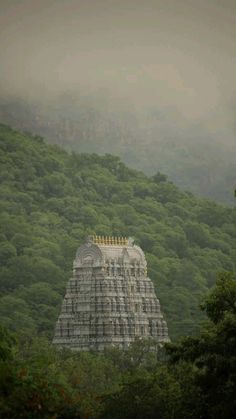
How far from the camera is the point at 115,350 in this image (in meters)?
136

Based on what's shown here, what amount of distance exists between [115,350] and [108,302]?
24.1ft

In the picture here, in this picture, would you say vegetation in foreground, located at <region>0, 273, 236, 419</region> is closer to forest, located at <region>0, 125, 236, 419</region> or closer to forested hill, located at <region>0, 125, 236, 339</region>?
forest, located at <region>0, 125, 236, 419</region>

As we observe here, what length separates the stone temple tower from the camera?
5581 inches

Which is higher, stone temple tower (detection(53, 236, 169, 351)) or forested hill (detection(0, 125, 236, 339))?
forested hill (detection(0, 125, 236, 339))

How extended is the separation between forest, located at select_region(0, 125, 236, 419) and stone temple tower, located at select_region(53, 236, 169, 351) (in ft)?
10.1

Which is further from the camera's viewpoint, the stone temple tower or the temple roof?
the temple roof

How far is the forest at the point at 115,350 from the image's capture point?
75.8m

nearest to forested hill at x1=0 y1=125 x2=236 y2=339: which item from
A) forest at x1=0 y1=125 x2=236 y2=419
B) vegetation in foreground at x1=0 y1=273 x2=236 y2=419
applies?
forest at x1=0 y1=125 x2=236 y2=419

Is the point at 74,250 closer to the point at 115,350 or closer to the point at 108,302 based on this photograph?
the point at 108,302

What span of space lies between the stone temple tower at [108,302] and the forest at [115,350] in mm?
3066

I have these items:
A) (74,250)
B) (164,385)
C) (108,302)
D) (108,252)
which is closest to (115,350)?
(108,302)

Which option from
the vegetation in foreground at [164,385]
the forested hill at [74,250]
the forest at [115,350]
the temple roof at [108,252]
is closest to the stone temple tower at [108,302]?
the temple roof at [108,252]

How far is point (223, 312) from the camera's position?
7906cm

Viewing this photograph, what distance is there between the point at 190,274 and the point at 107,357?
133 feet
